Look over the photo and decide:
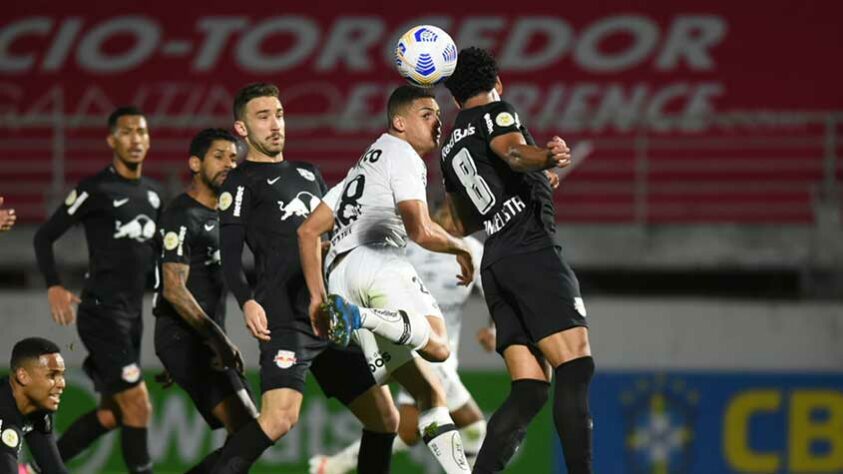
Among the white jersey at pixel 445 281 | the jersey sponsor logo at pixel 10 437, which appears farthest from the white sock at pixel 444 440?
the white jersey at pixel 445 281

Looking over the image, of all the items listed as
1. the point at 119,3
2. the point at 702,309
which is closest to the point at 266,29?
the point at 119,3

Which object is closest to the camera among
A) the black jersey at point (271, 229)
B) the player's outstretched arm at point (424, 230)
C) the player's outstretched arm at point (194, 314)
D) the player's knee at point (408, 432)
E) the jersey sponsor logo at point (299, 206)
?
the player's outstretched arm at point (424, 230)

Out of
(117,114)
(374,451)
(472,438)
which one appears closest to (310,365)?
(374,451)

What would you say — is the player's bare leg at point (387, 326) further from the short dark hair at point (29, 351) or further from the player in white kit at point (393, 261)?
the short dark hair at point (29, 351)

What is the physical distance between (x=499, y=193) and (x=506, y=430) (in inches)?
43.0

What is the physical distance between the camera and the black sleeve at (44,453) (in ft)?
22.4

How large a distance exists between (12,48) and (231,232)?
987 cm

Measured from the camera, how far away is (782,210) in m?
14.4

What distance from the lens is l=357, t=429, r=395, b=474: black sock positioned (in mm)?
7453

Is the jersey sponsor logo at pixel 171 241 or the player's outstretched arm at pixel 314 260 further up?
the jersey sponsor logo at pixel 171 241

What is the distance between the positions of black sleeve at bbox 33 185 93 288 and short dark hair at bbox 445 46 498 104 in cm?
311

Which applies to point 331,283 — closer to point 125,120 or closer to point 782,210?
point 125,120

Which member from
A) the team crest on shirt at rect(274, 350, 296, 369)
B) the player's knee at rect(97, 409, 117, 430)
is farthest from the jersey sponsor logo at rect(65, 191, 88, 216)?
the team crest on shirt at rect(274, 350, 296, 369)

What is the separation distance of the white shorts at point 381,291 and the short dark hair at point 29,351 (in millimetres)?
1414
